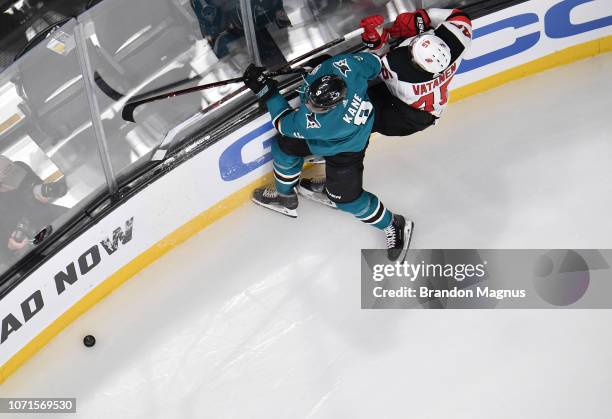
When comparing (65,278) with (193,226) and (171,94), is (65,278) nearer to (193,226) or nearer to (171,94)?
(193,226)

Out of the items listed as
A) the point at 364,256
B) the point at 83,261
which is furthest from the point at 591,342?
the point at 83,261

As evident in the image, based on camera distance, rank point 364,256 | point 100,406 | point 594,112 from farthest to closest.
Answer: point 594,112
point 364,256
point 100,406

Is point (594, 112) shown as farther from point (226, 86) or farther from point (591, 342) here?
point (226, 86)

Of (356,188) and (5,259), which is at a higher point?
(5,259)

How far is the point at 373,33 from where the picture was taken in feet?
14.2

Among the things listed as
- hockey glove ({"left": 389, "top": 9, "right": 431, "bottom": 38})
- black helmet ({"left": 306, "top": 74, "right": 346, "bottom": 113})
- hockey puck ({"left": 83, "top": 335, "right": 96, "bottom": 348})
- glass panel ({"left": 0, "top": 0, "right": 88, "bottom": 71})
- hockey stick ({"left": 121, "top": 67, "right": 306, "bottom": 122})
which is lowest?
hockey puck ({"left": 83, "top": 335, "right": 96, "bottom": 348})

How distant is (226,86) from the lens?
445 centimetres

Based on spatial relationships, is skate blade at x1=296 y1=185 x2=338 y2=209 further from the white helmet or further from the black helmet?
the white helmet

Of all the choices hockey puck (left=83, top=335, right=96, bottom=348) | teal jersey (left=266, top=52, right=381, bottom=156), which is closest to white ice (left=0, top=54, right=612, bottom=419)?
hockey puck (left=83, top=335, right=96, bottom=348)

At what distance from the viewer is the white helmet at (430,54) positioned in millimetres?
4078

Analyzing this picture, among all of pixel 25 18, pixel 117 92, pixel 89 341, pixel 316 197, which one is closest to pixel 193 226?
pixel 316 197

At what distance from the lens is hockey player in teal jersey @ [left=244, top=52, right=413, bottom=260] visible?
4051mm

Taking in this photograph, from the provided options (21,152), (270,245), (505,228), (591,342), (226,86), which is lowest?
(591,342)

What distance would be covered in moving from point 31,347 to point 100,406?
1.49 ft
